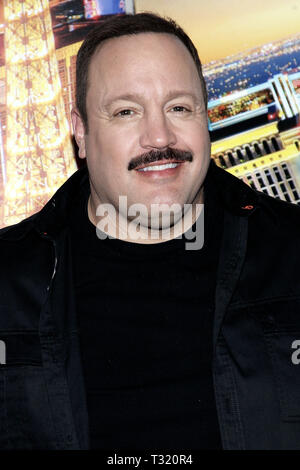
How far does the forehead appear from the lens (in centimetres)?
165

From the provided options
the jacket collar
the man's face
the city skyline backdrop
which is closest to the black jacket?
the jacket collar

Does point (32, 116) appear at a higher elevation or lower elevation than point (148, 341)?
higher

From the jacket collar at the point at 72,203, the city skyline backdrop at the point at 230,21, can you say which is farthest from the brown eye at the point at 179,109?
the city skyline backdrop at the point at 230,21

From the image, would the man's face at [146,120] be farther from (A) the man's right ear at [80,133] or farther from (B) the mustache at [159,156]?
(A) the man's right ear at [80,133]

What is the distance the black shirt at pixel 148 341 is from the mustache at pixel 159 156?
242 mm

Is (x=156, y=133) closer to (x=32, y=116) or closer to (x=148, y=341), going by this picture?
(x=148, y=341)

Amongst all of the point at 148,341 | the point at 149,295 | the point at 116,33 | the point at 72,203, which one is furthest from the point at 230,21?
the point at 148,341

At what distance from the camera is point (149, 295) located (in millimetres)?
1641

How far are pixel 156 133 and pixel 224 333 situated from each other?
593 mm

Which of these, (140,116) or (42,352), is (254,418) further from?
(140,116)

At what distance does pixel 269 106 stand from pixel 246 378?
1091mm

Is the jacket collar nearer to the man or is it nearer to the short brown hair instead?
the man

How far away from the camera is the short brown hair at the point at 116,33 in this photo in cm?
174

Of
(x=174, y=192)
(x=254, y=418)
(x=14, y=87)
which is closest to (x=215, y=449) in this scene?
(x=254, y=418)
